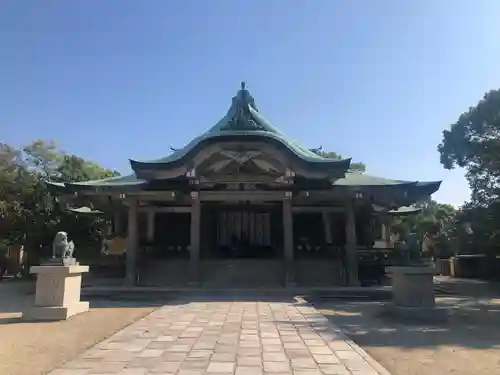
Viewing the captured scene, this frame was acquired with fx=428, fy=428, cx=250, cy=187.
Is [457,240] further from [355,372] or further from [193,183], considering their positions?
[355,372]

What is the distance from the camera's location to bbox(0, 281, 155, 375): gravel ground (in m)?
5.16

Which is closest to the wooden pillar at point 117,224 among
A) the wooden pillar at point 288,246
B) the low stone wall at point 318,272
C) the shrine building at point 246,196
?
the shrine building at point 246,196

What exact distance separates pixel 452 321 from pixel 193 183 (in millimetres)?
9444

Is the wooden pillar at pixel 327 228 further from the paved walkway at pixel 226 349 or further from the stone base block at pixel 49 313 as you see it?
the stone base block at pixel 49 313

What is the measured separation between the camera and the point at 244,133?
49.6 ft

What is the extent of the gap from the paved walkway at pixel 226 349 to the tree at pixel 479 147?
13733mm

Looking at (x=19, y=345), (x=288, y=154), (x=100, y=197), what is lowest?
(x=19, y=345)

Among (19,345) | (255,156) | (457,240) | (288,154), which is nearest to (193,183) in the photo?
(255,156)

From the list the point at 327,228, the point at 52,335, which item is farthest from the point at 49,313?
the point at 327,228

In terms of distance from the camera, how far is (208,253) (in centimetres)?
1788

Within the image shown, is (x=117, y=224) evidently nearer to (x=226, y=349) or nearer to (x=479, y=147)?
(x=226, y=349)

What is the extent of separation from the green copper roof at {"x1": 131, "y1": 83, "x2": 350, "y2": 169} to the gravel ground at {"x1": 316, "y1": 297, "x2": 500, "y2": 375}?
6.35 meters

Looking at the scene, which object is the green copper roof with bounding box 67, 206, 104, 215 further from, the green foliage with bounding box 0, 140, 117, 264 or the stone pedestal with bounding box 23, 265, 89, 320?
the stone pedestal with bounding box 23, 265, 89, 320

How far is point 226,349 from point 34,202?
20.2m
